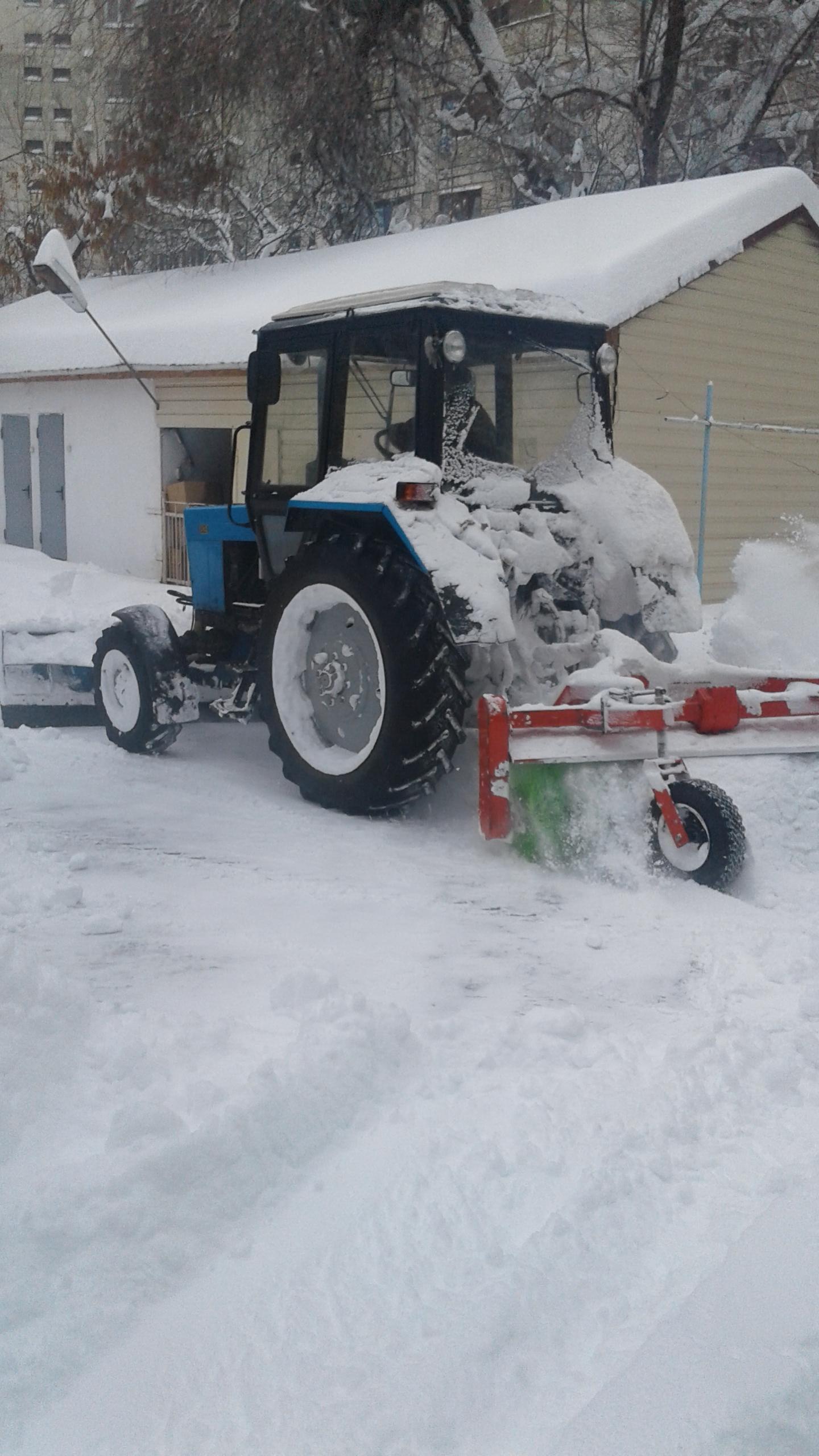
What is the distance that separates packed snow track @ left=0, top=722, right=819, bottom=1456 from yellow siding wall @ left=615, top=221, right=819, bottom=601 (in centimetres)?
794

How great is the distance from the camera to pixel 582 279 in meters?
10.7

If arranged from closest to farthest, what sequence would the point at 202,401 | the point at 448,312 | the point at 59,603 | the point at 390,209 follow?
the point at 448,312, the point at 59,603, the point at 202,401, the point at 390,209

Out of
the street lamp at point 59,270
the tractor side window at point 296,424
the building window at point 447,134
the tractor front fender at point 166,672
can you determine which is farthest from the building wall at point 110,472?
the tractor side window at point 296,424

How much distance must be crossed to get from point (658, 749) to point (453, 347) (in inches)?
69.4

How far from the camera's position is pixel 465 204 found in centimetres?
2606

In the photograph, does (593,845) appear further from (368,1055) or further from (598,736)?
(368,1055)

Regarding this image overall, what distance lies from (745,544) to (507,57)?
13418 mm

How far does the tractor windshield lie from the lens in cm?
536

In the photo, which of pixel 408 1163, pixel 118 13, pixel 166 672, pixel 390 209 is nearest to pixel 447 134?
pixel 390 209

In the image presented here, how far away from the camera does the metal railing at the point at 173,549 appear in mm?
14945

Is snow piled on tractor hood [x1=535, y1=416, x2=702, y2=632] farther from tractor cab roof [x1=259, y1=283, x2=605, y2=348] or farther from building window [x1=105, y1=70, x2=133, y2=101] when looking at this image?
building window [x1=105, y1=70, x2=133, y2=101]

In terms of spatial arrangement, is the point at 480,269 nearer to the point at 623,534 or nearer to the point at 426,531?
the point at 623,534

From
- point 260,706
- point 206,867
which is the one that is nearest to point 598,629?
point 260,706

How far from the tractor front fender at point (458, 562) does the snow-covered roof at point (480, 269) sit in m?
4.77
